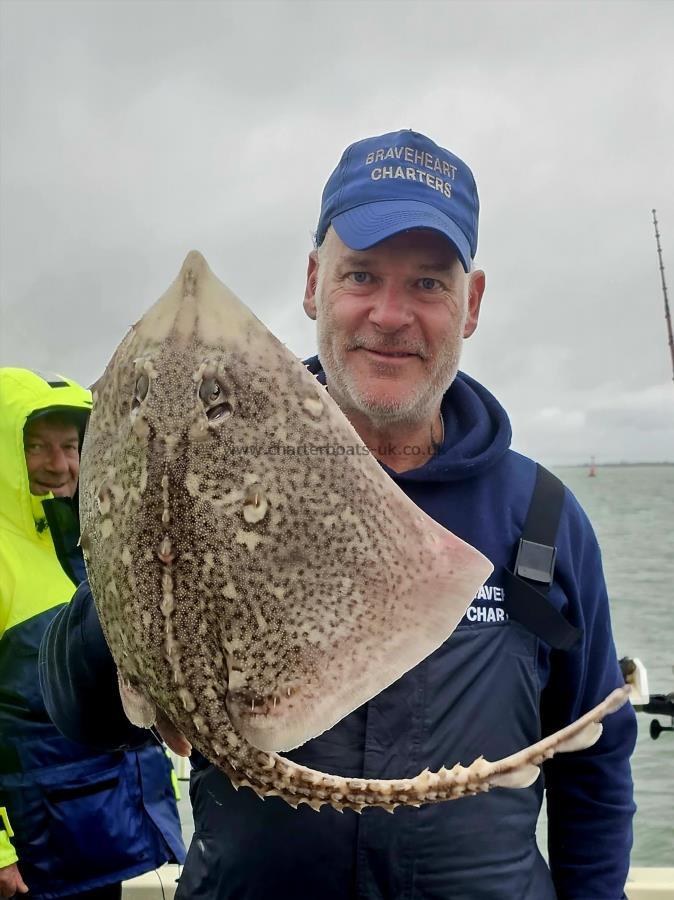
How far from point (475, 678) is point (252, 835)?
73cm

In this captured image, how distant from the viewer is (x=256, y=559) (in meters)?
1.45

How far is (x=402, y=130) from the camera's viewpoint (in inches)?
96.2

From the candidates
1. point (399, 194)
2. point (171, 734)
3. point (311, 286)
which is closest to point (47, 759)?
point (171, 734)

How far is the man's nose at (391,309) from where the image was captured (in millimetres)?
2279

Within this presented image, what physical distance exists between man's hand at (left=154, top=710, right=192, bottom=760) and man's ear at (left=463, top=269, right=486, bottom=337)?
5.18 ft

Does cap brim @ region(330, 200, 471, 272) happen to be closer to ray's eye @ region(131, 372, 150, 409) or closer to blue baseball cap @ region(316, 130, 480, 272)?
blue baseball cap @ region(316, 130, 480, 272)

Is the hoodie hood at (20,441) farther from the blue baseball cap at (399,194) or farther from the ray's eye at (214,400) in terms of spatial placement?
the ray's eye at (214,400)

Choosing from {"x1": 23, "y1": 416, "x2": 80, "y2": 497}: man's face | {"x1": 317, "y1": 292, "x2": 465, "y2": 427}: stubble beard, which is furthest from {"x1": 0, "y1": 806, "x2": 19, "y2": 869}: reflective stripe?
{"x1": 317, "y1": 292, "x2": 465, "y2": 427}: stubble beard

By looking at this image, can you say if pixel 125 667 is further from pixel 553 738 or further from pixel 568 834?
pixel 568 834

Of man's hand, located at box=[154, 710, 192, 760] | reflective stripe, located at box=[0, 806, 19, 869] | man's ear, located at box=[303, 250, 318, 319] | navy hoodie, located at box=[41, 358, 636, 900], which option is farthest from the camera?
reflective stripe, located at box=[0, 806, 19, 869]

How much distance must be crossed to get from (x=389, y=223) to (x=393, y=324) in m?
0.30

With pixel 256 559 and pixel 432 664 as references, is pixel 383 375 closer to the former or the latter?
pixel 432 664

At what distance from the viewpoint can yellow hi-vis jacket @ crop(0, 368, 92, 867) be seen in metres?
3.68

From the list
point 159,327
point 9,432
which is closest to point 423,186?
point 159,327
